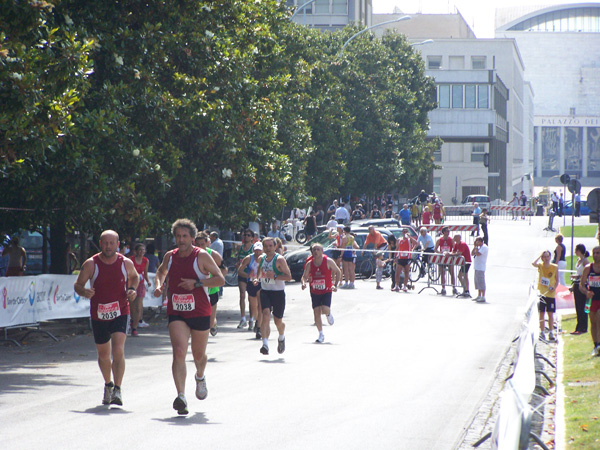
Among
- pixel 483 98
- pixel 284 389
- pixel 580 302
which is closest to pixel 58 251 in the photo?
pixel 284 389

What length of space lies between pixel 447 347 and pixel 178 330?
7.87 m

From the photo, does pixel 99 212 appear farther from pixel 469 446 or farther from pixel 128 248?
pixel 469 446

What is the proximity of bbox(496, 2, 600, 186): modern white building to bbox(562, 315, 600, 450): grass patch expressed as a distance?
17211 cm

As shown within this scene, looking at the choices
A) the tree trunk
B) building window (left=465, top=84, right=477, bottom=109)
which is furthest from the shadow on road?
building window (left=465, top=84, right=477, bottom=109)

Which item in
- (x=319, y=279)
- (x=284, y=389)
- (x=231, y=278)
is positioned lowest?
(x=231, y=278)

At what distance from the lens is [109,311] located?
9930 mm

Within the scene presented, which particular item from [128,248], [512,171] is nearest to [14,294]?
[128,248]

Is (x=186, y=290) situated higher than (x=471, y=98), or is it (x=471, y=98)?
(x=471, y=98)

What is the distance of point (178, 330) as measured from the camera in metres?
9.61

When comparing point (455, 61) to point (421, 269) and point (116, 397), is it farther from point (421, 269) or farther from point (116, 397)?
point (116, 397)

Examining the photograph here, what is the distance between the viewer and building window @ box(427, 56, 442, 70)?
341 ft

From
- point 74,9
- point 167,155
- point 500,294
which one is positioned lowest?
point 500,294

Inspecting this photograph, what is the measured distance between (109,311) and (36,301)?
25.8ft

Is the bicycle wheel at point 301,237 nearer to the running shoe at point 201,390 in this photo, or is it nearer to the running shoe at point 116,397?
the running shoe at point 116,397
